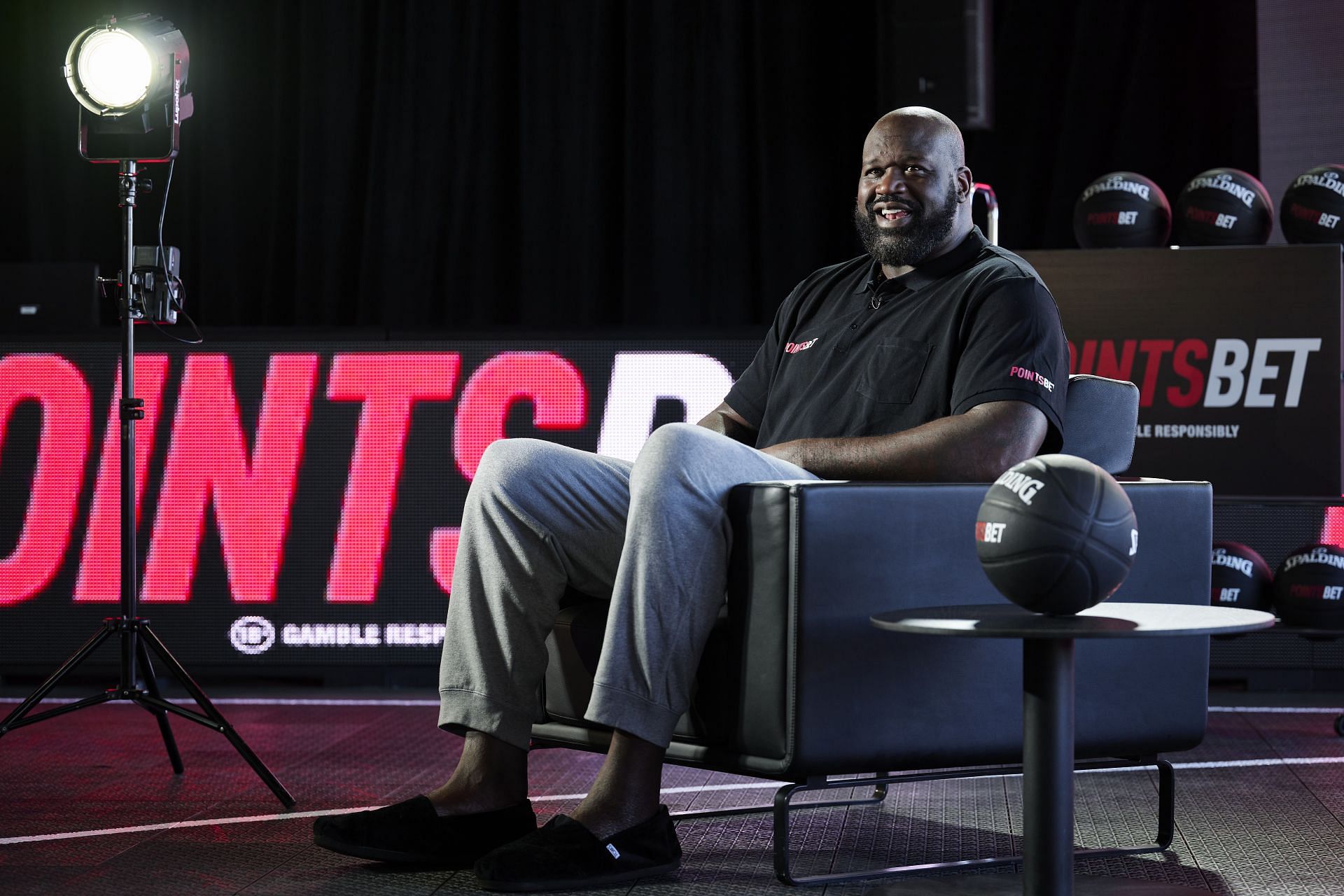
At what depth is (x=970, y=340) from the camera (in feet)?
6.68

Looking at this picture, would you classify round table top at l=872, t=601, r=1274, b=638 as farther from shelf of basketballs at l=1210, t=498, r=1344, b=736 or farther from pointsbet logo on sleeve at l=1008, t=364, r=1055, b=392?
shelf of basketballs at l=1210, t=498, r=1344, b=736

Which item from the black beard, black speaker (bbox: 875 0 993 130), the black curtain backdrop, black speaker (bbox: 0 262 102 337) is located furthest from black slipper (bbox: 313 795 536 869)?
the black curtain backdrop

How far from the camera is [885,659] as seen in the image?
182 cm

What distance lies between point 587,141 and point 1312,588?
2.72m

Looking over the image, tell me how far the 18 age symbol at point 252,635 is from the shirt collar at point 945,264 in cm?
207

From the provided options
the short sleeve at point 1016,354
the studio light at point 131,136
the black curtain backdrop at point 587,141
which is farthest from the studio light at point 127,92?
the black curtain backdrop at point 587,141

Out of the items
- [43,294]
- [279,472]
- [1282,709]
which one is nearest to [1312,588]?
[1282,709]

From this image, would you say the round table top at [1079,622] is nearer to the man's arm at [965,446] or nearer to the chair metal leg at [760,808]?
the man's arm at [965,446]

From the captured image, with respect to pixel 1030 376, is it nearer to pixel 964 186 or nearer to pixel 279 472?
pixel 964 186

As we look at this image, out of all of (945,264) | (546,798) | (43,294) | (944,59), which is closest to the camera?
(945,264)

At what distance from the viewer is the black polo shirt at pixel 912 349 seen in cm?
200

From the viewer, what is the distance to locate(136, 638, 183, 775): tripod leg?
8.22 feet

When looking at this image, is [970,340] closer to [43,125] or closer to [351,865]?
[351,865]

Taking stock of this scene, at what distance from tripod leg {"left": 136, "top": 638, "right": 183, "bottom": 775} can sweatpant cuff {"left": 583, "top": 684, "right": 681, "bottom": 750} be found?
100 cm
